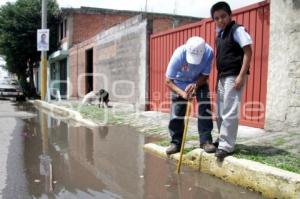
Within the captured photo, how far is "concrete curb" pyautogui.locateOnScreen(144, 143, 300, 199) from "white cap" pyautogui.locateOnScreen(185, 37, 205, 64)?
117 centimetres

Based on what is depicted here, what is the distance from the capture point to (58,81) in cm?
3070

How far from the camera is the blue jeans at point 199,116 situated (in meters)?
5.45

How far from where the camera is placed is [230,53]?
496cm

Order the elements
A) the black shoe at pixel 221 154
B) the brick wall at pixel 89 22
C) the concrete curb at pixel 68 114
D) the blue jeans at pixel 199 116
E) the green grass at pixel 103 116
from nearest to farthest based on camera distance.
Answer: the black shoe at pixel 221 154, the blue jeans at pixel 199 116, the concrete curb at pixel 68 114, the green grass at pixel 103 116, the brick wall at pixel 89 22

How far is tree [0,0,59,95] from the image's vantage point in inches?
1154

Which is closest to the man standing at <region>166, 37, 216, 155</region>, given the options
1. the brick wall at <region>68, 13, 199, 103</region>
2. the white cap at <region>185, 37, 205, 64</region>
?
the white cap at <region>185, 37, 205, 64</region>

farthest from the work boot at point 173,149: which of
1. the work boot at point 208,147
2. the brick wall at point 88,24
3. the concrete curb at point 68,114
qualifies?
the brick wall at point 88,24

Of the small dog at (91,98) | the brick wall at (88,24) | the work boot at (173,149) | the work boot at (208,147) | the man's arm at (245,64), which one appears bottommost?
the work boot at (173,149)

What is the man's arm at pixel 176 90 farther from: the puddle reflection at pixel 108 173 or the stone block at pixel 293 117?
the stone block at pixel 293 117

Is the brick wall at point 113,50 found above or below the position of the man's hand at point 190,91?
above

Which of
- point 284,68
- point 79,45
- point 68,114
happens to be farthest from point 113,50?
point 284,68

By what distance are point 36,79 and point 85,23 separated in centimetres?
1953

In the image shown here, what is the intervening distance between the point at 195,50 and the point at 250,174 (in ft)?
5.63

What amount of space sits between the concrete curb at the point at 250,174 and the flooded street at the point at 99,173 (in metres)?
0.09
